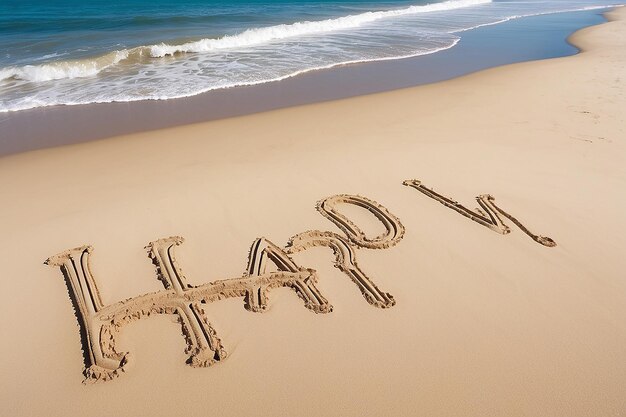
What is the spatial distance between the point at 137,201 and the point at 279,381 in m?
3.49

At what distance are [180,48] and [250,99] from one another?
6.97 meters

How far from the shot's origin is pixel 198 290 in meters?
4.22

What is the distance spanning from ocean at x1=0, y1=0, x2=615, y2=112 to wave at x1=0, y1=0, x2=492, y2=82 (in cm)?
4

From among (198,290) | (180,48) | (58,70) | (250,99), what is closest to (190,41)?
(180,48)

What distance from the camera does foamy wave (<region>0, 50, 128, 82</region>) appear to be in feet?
39.9

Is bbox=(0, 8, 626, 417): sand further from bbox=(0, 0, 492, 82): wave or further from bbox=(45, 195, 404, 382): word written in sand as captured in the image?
bbox=(0, 0, 492, 82): wave

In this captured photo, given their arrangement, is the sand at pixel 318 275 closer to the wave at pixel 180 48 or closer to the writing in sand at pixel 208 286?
the writing in sand at pixel 208 286

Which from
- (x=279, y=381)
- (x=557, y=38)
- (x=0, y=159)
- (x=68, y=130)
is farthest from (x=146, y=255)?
(x=557, y=38)

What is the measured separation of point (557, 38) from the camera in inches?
708

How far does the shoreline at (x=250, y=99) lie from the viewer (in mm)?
8383

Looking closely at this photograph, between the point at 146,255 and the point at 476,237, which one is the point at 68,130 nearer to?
the point at 146,255

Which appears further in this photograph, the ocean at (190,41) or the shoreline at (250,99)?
the ocean at (190,41)

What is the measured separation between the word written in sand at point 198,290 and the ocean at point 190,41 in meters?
7.05

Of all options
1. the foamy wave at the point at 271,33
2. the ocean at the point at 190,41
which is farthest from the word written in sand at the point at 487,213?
the foamy wave at the point at 271,33
